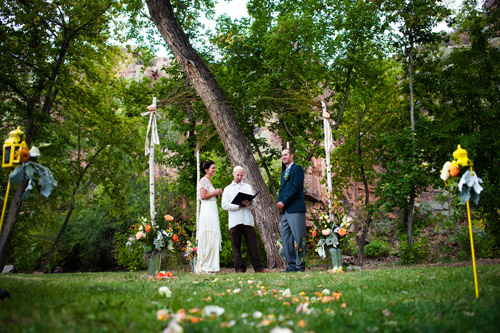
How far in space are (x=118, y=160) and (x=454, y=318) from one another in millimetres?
13156

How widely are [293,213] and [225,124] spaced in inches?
129

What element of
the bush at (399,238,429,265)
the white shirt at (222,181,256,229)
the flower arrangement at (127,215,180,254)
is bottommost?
the bush at (399,238,429,265)

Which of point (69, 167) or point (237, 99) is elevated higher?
point (237, 99)

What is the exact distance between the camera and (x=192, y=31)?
14.4 meters

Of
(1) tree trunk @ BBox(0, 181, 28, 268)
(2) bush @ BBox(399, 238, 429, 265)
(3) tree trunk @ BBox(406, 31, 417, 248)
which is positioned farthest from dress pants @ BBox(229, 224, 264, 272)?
(1) tree trunk @ BBox(0, 181, 28, 268)

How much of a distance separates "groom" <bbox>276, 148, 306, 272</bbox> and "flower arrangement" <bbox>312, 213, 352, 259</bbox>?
0.29 metres

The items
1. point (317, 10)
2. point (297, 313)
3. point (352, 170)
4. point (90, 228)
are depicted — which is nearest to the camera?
point (297, 313)

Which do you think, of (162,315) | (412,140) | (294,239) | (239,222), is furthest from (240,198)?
(162,315)

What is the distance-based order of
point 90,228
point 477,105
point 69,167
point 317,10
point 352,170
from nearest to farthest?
point 477,105 < point 317,10 < point 352,170 < point 69,167 < point 90,228

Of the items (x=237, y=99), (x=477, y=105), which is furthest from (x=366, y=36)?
(x=237, y=99)

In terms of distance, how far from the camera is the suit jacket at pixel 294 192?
6.96 metres

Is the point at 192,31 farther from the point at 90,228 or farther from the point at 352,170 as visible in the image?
the point at 90,228

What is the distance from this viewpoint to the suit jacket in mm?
6961

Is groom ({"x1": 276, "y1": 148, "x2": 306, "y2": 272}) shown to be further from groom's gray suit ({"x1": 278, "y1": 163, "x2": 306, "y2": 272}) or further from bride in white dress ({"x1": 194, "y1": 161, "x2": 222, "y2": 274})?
bride in white dress ({"x1": 194, "y1": 161, "x2": 222, "y2": 274})
